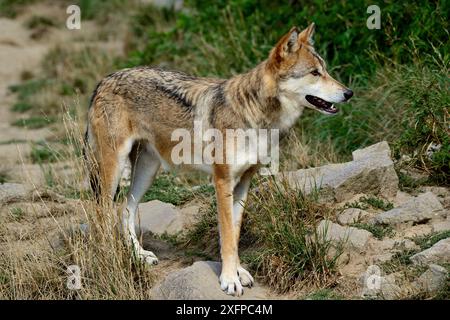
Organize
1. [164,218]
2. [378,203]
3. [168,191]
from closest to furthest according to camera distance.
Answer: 1. [378,203]
2. [164,218]
3. [168,191]

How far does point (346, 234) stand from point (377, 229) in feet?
0.94

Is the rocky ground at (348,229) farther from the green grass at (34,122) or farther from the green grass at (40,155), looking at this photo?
the green grass at (34,122)

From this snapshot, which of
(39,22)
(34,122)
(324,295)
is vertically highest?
(39,22)

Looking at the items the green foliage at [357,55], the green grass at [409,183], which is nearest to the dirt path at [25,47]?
the green foliage at [357,55]

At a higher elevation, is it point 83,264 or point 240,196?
point 240,196

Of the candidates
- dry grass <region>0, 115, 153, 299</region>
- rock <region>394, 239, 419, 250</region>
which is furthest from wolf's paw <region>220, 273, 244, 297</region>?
rock <region>394, 239, 419, 250</region>

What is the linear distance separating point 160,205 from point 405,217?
Result: 2618mm

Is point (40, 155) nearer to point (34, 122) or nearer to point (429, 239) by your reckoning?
point (34, 122)

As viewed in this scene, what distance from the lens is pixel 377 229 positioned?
23.7ft

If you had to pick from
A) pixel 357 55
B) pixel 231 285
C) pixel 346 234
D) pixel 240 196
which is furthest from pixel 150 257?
pixel 357 55

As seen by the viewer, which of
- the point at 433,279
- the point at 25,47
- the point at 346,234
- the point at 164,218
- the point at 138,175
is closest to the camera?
the point at 433,279

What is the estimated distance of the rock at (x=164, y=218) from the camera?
8.33 meters

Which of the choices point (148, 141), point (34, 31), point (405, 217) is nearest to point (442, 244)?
point (405, 217)

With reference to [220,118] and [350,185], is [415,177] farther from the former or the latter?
[220,118]
